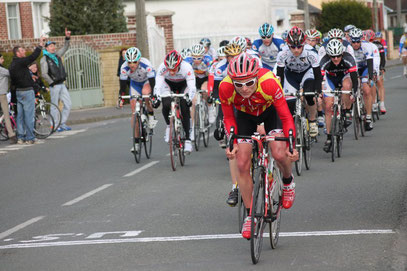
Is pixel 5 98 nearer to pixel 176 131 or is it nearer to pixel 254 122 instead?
pixel 176 131

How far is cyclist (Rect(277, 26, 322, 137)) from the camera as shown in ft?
42.9

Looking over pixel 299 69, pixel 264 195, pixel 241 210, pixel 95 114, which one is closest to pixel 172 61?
pixel 299 69

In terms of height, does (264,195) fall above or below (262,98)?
below

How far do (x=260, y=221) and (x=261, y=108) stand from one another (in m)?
1.27

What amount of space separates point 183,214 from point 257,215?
9.21 ft

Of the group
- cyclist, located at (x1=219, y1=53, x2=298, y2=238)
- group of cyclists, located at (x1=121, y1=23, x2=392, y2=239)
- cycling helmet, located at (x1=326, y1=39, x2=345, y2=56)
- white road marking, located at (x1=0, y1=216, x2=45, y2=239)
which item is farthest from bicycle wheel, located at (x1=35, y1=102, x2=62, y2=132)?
cyclist, located at (x1=219, y1=53, x2=298, y2=238)

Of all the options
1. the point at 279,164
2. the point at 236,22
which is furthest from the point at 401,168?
the point at 236,22

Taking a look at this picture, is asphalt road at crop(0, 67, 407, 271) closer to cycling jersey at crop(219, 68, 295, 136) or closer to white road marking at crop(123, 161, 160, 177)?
white road marking at crop(123, 161, 160, 177)

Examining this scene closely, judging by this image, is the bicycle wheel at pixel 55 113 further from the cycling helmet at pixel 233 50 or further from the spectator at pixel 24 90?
the cycling helmet at pixel 233 50

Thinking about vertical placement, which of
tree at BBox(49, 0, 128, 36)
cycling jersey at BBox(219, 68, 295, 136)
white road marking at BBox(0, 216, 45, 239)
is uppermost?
tree at BBox(49, 0, 128, 36)

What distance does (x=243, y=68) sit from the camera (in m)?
7.38

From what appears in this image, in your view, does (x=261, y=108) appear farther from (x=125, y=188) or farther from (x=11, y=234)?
(x=125, y=188)

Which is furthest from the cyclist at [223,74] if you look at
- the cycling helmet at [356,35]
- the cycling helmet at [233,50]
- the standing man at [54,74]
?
the standing man at [54,74]

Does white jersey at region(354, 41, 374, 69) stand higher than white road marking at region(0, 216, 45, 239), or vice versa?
white jersey at region(354, 41, 374, 69)
